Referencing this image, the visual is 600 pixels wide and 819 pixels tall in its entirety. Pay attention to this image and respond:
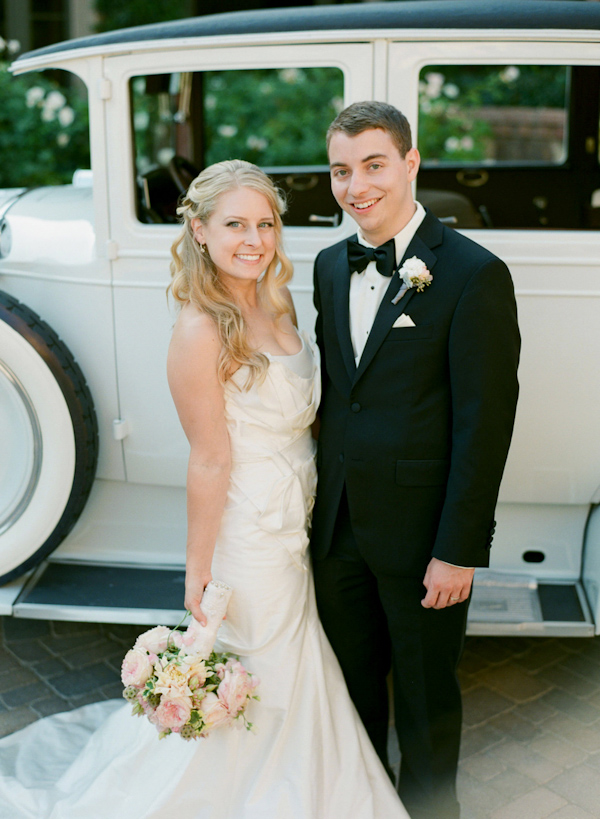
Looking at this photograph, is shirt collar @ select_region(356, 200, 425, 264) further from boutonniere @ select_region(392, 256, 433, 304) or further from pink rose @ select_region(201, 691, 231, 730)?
pink rose @ select_region(201, 691, 231, 730)

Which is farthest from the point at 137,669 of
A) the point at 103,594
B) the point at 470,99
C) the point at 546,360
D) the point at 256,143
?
the point at 470,99

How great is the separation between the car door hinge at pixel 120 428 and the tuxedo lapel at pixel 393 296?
1.13 m

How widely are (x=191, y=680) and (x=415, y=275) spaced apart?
1.16m

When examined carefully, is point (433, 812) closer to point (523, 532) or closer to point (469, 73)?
point (523, 532)

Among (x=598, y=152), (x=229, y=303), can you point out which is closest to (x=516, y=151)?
(x=598, y=152)

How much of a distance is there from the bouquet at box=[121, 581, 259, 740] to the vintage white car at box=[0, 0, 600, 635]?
594 millimetres

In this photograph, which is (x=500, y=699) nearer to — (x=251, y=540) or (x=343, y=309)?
(x=251, y=540)

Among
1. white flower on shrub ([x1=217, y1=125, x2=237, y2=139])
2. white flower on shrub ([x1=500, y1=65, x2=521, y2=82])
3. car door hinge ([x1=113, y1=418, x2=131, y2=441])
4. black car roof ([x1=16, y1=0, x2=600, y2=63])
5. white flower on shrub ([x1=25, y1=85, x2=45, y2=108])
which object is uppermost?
white flower on shrub ([x1=500, y1=65, x2=521, y2=82])

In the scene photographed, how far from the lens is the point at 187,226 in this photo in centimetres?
221

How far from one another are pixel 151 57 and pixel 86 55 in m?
0.23

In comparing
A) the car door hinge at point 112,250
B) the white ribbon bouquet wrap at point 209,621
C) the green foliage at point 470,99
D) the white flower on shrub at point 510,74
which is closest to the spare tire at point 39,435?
the car door hinge at point 112,250

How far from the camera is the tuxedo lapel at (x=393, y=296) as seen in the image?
6.72ft

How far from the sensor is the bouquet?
6.84ft

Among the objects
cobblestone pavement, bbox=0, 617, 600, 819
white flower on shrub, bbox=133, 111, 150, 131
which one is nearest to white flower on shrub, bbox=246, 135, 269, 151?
white flower on shrub, bbox=133, 111, 150, 131
